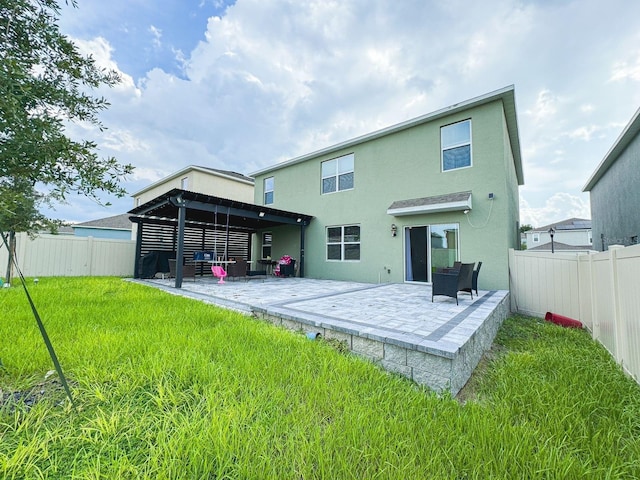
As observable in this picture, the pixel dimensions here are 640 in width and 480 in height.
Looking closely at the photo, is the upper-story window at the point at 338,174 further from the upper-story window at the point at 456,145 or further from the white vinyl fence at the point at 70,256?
the white vinyl fence at the point at 70,256

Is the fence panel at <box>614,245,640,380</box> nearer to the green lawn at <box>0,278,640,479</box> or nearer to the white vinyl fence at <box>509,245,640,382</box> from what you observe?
the white vinyl fence at <box>509,245,640,382</box>

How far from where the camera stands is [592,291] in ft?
15.9

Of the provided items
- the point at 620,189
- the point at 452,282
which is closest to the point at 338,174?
the point at 452,282

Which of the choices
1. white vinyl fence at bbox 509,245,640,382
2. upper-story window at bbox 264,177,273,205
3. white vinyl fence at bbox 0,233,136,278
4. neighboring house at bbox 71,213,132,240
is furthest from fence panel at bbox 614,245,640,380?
neighboring house at bbox 71,213,132,240

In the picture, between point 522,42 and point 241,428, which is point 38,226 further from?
point 522,42

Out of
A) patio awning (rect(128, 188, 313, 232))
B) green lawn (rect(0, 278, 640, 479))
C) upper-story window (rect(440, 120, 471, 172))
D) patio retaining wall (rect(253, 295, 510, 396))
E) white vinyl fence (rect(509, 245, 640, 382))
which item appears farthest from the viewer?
upper-story window (rect(440, 120, 471, 172))

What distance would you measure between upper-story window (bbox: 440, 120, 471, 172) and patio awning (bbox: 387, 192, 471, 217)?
3.29ft

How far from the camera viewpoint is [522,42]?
323 inches

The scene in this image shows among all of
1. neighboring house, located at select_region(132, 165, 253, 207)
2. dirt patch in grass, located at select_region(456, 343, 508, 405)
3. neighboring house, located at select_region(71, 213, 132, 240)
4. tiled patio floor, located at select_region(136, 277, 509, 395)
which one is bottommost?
dirt patch in grass, located at select_region(456, 343, 508, 405)

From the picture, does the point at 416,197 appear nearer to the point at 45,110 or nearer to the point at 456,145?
the point at 456,145

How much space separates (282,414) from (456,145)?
9152 millimetres

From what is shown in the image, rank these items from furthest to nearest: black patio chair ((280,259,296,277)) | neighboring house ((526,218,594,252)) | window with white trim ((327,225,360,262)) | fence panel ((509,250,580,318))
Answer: neighboring house ((526,218,594,252))
black patio chair ((280,259,296,277))
window with white trim ((327,225,360,262))
fence panel ((509,250,580,318))

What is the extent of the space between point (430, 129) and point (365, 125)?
557 centimetres

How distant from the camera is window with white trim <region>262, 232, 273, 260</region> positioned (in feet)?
48.0
